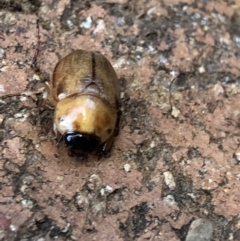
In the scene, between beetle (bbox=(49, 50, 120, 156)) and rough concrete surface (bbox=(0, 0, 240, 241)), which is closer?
rough concrete surface (bbox=(0, 0, 240, 241))

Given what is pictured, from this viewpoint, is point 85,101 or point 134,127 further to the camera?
point 134,127

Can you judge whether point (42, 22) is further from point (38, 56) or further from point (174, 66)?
point (174, 66)

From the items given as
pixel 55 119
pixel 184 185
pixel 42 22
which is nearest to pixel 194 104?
pixel 184 185

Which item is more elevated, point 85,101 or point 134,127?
A: point 85,101

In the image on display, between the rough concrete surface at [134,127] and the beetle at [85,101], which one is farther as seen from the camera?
the beetle at [85,101]
